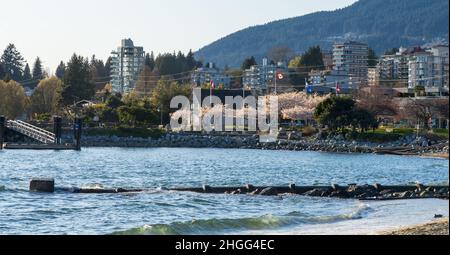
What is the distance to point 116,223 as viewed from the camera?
19.3 metres

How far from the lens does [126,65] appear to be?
504 feet

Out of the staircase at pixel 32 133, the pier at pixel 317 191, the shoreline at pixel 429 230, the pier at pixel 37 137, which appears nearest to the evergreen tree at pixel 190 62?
the staircase at pixel 32 133

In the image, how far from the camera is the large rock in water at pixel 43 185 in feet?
83.3

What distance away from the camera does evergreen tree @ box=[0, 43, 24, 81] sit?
12694 centimetres

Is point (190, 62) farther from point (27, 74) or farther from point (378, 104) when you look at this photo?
point (378, 104)

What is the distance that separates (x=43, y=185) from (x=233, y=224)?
26.7ft

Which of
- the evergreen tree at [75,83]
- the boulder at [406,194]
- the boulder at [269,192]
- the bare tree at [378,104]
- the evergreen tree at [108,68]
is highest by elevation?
the evergreen tree at [108,68]

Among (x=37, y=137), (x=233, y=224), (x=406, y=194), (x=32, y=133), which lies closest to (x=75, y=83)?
(x=32, y=133)

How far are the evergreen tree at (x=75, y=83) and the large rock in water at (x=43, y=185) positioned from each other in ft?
200

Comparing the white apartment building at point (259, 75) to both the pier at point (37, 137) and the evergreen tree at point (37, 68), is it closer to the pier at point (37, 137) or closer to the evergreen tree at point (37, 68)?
the evergreen tree at point (37, 68)

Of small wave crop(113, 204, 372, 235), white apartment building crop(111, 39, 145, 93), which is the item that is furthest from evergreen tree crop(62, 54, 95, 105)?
small wave crop(113, 204, 372, 235)

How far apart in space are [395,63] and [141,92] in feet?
157

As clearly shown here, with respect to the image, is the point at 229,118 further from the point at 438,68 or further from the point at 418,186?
the point at 418,186
